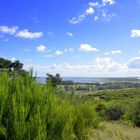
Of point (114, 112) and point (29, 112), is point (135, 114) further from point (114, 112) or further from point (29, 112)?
point (29, 112)

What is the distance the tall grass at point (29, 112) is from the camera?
7090 mm

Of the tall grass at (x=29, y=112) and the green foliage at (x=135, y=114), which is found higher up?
the tall grass at (x=29, y=112)

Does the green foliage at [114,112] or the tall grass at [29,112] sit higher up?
the tall grass at [29,112]

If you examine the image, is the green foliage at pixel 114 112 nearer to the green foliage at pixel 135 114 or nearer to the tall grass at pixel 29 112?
the green foliage at pixel 135 114

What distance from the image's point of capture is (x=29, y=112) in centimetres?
758

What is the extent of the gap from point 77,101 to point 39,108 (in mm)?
5466

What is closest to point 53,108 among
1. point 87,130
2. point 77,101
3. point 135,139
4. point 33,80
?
point 33,80

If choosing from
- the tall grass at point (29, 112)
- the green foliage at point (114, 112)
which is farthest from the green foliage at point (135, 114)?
the tall grass at point (29, 112)

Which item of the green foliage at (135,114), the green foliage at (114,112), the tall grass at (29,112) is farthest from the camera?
the green foliage at (114,112)

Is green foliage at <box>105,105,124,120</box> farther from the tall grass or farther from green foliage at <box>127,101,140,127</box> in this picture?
the tall grass

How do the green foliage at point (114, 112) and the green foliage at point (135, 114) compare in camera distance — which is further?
the green foliage at point (114, 112)

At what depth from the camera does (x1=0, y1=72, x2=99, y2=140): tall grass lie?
279 inches

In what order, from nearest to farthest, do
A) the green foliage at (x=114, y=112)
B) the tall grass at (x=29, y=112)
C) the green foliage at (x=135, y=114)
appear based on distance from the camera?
the tall grass at (x=29, y=112), the green foliage at (x=135, y=114), the green foliage at (x=114, y=112)

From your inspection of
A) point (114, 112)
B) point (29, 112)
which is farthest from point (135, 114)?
point (29, 112)
